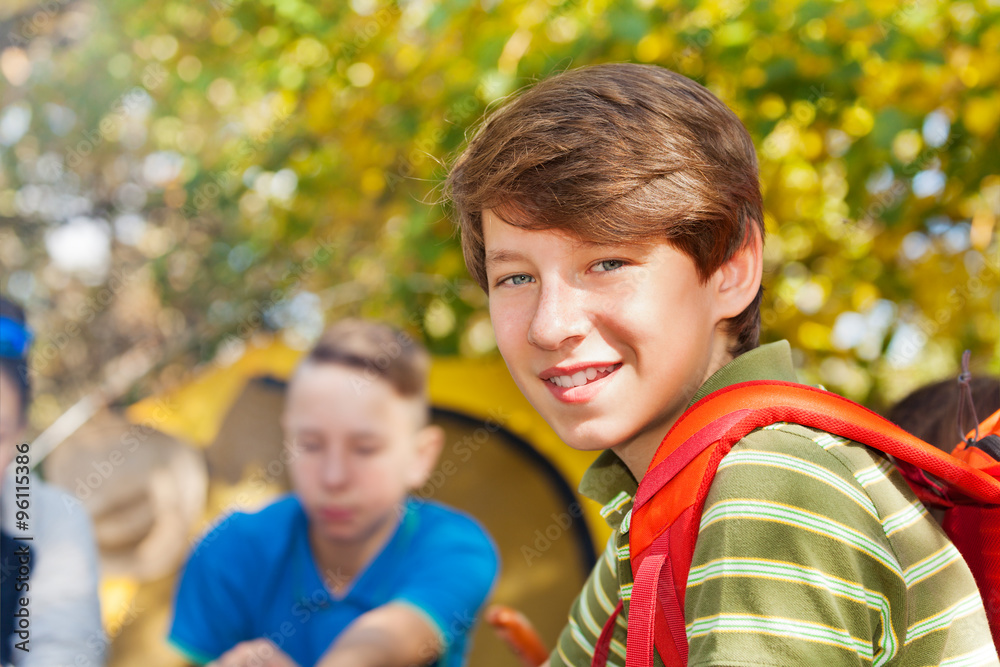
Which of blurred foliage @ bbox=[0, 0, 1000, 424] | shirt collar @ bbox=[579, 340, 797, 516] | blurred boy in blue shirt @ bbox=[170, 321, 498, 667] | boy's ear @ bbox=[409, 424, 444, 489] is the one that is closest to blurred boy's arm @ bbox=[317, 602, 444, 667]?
blurred boy in blue shirt @ bbox=[170, 321, 498, 667]

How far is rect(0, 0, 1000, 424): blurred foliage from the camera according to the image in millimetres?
1681

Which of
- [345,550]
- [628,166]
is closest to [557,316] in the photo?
[628,166]

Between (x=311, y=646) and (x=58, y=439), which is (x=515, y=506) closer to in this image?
(x=311, y=646)

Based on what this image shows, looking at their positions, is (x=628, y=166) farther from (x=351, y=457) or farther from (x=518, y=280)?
(x=351, y=457)

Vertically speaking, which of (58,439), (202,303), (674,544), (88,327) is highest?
(674,544)

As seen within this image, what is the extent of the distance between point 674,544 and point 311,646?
1449 mm

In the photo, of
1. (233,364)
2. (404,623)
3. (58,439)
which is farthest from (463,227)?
(58,439)

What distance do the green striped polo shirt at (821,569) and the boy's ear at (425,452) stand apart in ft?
4.64

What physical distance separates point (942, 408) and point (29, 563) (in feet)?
6.03

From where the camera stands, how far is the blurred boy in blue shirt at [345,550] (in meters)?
1.82

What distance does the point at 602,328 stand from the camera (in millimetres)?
738

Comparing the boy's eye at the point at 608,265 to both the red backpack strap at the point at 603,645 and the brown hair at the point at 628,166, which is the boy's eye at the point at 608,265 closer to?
the brown hair at the point at 628,166

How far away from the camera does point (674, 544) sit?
2.00 feet

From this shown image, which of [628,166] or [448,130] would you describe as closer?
[628,166]
